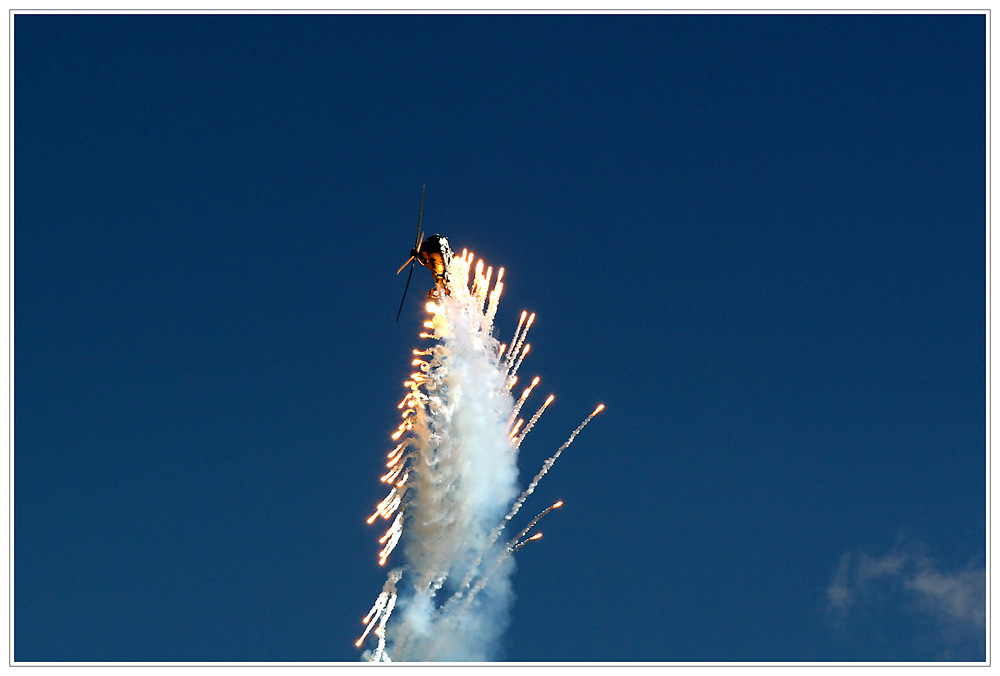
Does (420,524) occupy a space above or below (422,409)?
below

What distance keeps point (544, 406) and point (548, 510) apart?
6771 mm

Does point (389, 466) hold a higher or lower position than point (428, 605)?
higher

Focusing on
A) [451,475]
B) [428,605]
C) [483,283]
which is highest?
[483,283]

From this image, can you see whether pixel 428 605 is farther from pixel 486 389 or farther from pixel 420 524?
pixel 486 389
